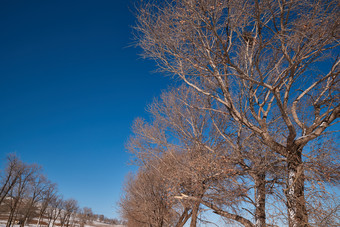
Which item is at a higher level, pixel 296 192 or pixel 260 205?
pixel 296 192

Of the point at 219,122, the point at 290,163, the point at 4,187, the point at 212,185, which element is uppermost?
the point at 219,122

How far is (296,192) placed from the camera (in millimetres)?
5238

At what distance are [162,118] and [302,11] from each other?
307 inches

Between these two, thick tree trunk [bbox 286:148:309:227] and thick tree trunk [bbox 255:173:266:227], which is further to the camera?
thick tree trunk [bbox 255:173:266:227]

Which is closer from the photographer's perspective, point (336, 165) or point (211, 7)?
point (211, 7)

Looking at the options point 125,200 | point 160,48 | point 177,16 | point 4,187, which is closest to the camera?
point 177,16

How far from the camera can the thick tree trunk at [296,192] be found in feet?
15.5

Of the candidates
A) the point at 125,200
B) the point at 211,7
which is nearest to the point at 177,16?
the point at 211,7

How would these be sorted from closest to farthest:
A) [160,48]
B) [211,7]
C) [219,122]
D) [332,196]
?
[332,196] < [211,7] < [160,48] < [219,122]

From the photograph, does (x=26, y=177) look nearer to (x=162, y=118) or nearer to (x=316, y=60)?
(x=162, y=118)

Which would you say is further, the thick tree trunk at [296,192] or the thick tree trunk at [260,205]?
the thick tree trunk at [260,205]

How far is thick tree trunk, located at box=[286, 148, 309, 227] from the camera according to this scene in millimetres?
4718

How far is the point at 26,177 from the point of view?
3183 centimetres

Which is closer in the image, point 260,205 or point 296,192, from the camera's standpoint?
point 296,192
